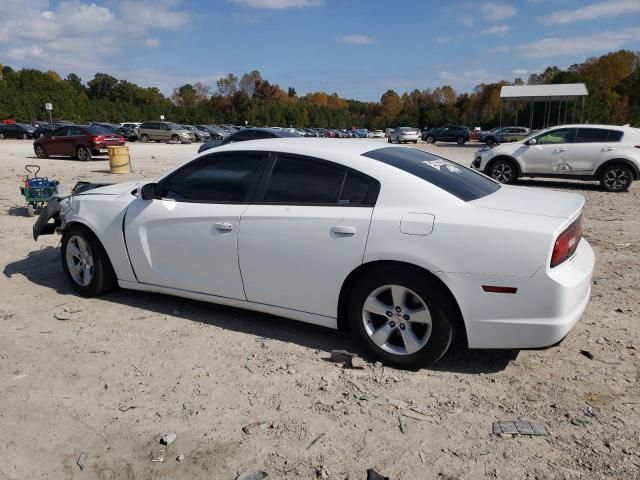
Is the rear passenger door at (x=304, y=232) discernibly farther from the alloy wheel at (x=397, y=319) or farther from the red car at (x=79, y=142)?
the red car at (x=79, y=142)

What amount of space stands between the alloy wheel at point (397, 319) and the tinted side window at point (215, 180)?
1.35 metres

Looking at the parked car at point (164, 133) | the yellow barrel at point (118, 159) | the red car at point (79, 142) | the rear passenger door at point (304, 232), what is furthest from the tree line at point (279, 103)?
the rear passenger door at point (304, 232)

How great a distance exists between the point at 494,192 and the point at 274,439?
8.03 ft

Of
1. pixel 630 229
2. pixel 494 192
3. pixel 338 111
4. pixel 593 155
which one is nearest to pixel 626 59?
pixel 338 111

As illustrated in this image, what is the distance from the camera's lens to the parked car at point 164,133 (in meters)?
41.0

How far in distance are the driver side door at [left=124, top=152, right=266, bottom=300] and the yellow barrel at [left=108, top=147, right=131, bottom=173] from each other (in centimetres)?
1265

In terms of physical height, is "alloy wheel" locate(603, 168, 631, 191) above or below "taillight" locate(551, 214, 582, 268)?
below

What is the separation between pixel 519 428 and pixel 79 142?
22279 millimetres

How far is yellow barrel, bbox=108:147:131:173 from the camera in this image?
16.2 metres

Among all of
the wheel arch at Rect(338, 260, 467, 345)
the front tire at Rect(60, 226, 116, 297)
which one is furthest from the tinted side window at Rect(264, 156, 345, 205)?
the front tire at Rect(60, 226, 116, 297)

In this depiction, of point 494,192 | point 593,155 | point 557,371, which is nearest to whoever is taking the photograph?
point 557,371

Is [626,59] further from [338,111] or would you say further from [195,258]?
[195,258]

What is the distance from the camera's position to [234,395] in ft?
11.0

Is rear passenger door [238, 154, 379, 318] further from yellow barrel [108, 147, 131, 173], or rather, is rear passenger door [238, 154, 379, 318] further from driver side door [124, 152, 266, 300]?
yellow barrel [108, 147, 131, 173]
